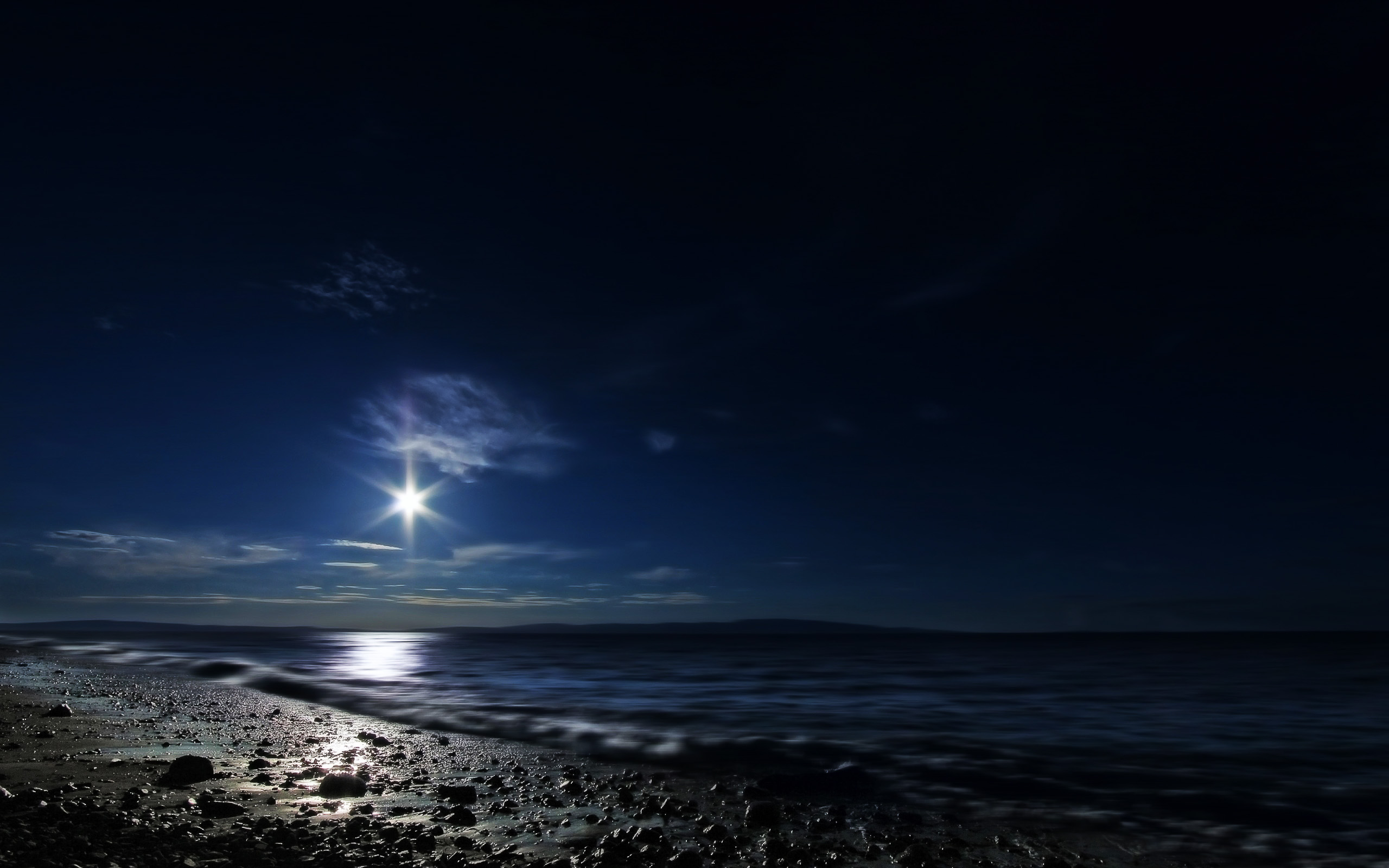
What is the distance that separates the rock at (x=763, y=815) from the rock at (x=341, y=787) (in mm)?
5313

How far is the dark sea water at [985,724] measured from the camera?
13898 millimetres

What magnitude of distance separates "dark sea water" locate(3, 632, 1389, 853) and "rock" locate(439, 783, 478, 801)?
6099mm

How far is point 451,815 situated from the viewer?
9.63 m

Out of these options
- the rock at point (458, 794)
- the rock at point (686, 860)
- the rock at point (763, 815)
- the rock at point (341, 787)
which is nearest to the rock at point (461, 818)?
the rock at point (458, 794)

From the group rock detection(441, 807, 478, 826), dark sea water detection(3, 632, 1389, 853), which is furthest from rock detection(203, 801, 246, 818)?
dark sea water detection(3, 632, 1389, 853)

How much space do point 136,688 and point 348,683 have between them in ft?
33.2

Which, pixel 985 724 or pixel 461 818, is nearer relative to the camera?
pixel 461 818

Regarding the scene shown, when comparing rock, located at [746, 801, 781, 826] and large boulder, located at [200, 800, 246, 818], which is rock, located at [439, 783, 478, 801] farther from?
rock, located at [746, 801, 781, 826]

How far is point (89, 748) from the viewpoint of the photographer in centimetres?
1380

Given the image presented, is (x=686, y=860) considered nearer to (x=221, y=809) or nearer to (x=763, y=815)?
(x=763, y=815)

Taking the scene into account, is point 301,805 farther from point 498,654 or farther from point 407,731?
point 498,654

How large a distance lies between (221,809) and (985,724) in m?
22.0

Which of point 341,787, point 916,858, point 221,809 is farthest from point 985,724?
point 221,809

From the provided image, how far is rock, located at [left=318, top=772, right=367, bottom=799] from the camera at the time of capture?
411 inches
